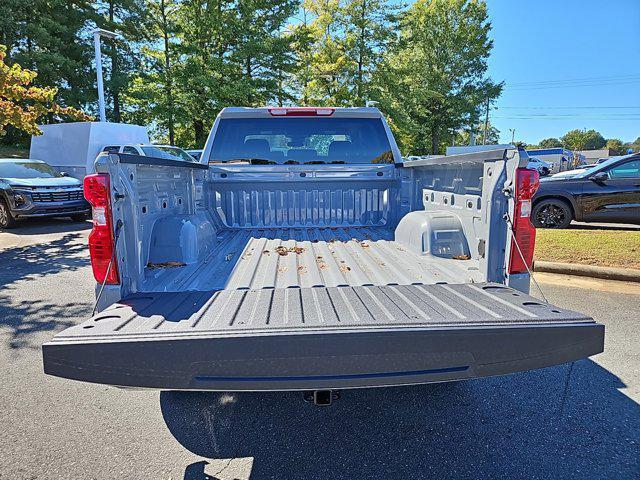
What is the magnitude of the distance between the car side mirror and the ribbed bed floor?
24.8 feet

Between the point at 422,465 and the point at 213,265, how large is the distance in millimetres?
1898

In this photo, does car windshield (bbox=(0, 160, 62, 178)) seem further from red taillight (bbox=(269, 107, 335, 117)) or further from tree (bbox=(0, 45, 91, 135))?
red taillight (bbox=(269, 107, 335, 117))

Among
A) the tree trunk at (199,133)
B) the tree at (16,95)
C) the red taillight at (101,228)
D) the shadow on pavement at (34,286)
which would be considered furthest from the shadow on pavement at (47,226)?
the tree trunk at (199,133)

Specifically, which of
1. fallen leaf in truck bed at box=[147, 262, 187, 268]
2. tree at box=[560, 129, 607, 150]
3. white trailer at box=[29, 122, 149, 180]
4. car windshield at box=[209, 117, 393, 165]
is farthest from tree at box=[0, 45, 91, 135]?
tree at box=[560, 129, 607, 150]

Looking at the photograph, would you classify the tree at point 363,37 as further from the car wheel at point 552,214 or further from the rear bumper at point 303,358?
the rear bumper at point 303,358

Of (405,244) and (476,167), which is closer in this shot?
(476,167)

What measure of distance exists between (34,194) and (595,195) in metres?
13.7

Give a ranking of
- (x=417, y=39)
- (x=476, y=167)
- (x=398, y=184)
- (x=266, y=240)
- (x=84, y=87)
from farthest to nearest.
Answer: (x=417, y=39) → (x=84, y=87) → (x=398, y=184) → (x=266, y=240) → (x=476, y=167)

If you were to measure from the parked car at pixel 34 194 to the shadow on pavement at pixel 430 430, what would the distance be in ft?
33.5

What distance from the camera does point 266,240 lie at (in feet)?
12.8

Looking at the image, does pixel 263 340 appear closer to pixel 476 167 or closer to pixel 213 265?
pixel 213 265

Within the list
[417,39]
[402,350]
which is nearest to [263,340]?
[402,350]

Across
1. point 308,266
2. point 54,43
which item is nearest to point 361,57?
point 54,43

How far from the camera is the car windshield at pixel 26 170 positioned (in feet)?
37.8
